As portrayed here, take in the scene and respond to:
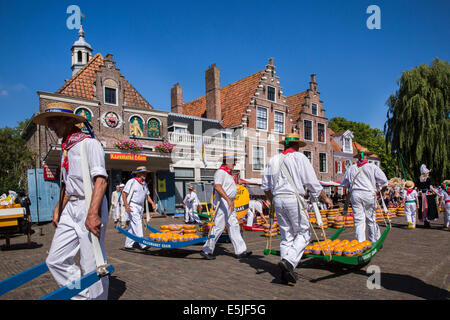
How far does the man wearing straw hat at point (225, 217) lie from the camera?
6492mm

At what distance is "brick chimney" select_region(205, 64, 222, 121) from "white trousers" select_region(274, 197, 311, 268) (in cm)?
2515

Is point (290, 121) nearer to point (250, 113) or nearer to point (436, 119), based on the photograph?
point (250, 113)

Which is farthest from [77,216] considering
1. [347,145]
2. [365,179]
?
[347,145]

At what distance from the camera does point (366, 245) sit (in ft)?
17.9

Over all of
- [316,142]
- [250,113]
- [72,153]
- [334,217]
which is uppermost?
[250,113]

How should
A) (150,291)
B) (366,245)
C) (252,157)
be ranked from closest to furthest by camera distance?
(150,291) → (366,245) → (252,157)

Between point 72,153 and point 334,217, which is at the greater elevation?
point 72,153

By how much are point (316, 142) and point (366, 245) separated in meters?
29.0

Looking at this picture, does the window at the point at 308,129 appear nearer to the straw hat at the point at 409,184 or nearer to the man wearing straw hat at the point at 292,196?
the straw hat at the point at 409,184

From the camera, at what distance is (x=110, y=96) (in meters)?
21.2

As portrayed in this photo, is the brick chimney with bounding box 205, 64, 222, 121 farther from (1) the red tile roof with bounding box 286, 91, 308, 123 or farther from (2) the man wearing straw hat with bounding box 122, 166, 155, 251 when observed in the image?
(2) the man wearing straw hat with bounding box 122, 166, 155, 251

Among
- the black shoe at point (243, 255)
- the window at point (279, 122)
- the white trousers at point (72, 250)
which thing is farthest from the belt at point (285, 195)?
the window at point (279, 122)

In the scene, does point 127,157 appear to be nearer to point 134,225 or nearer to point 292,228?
point 134,225
